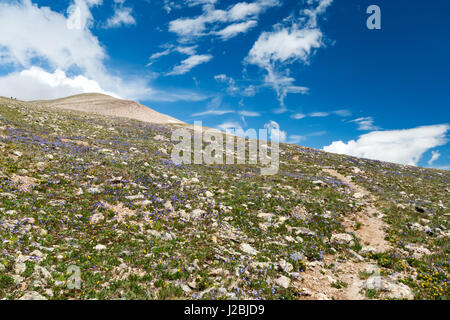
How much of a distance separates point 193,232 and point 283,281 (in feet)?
16.6

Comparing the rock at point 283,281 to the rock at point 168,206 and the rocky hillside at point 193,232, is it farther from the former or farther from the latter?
the rock at point 168,206

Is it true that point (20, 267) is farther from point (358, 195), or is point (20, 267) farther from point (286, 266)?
point (358, 195)

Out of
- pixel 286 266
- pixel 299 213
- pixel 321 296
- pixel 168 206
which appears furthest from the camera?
pixel 299 213

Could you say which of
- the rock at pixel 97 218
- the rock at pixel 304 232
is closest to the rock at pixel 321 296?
the rock at pixel 304 232

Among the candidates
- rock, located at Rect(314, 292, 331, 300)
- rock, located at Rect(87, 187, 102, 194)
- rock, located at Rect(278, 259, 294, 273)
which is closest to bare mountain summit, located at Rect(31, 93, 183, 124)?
rock, located at Rect(87, 187, 102, 194)

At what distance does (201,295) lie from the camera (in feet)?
24.9

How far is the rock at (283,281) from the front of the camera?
28.4ft

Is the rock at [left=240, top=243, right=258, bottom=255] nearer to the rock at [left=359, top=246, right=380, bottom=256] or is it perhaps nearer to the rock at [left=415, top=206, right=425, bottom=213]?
the rock at [left=359, top=246, right=380, bottom=256]

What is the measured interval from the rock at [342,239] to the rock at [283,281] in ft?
16.6

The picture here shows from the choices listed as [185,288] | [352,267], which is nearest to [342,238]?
[352,267]

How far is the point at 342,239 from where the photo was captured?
12758 mm

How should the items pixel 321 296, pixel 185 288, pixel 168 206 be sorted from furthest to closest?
pixel 168 206
pixel 321 296
pixel 185 288
